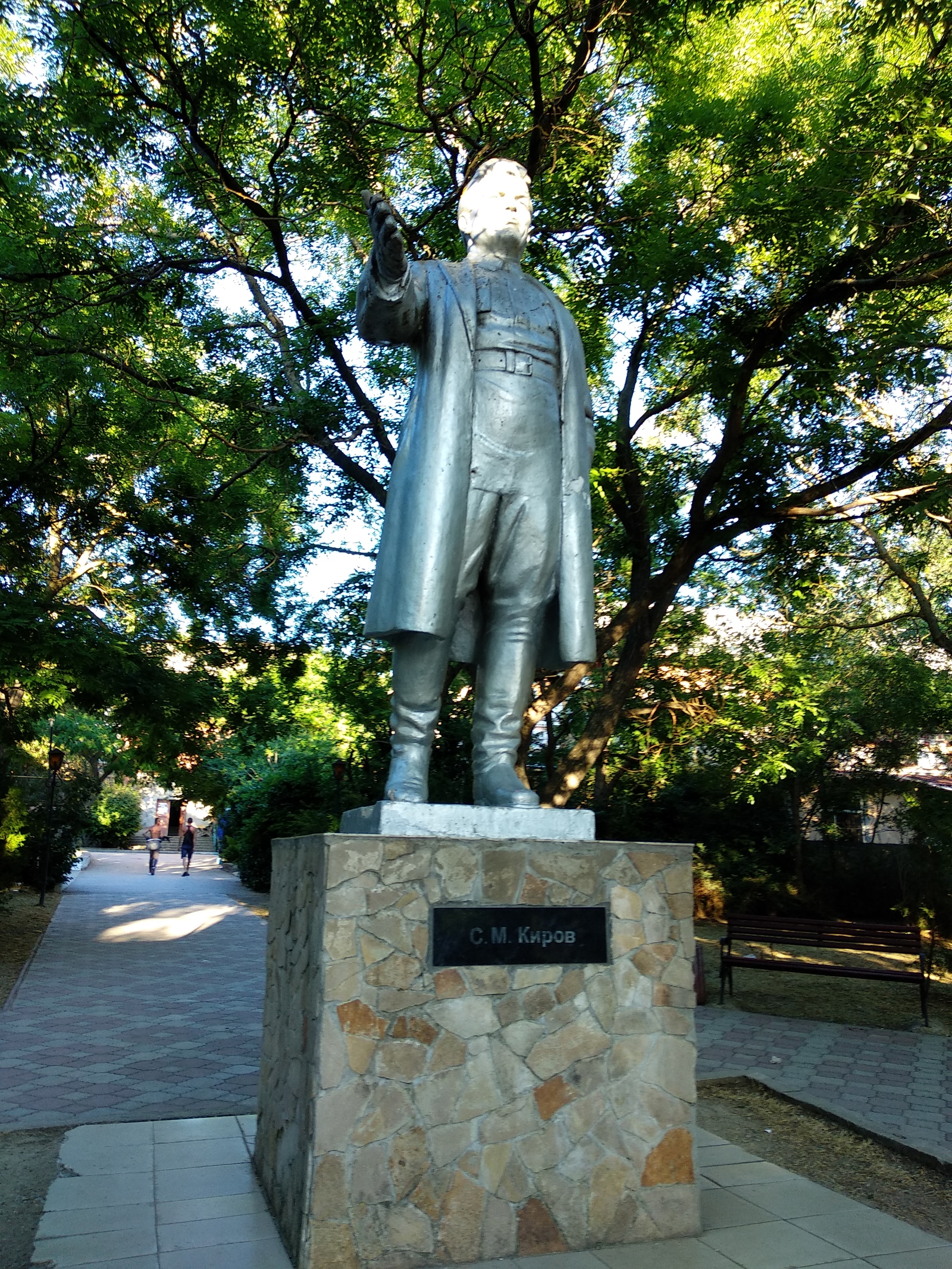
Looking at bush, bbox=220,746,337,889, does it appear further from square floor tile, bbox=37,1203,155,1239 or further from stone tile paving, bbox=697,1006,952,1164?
square floor tile, bbox=37,1203,155,1239

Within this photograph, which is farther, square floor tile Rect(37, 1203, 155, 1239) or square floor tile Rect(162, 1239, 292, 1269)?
square floor tile Rect(37, 1203, 155, 1239)

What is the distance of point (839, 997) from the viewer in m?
11.6

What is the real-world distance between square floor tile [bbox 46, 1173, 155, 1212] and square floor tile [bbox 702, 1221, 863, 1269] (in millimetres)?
2116

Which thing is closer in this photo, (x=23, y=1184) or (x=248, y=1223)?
(x=248, y=1223)

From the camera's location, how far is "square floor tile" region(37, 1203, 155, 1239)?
11.8 feet

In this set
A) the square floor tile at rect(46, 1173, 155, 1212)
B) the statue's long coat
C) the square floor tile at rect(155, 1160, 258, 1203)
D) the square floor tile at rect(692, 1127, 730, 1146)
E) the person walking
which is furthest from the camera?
the person walking

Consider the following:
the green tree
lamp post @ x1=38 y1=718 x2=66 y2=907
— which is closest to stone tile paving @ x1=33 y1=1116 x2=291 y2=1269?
the green tree

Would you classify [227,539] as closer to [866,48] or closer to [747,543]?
[747,543]

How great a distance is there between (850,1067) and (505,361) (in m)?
6.31

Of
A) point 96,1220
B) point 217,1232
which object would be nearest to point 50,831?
point 96,1220

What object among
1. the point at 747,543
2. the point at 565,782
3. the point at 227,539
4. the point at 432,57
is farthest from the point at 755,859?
the point at 432,57

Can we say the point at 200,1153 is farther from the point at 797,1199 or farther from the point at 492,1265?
the point at 797,1199

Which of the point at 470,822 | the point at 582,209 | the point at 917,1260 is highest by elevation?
the point at 582,209

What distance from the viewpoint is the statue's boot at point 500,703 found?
3916 mm
